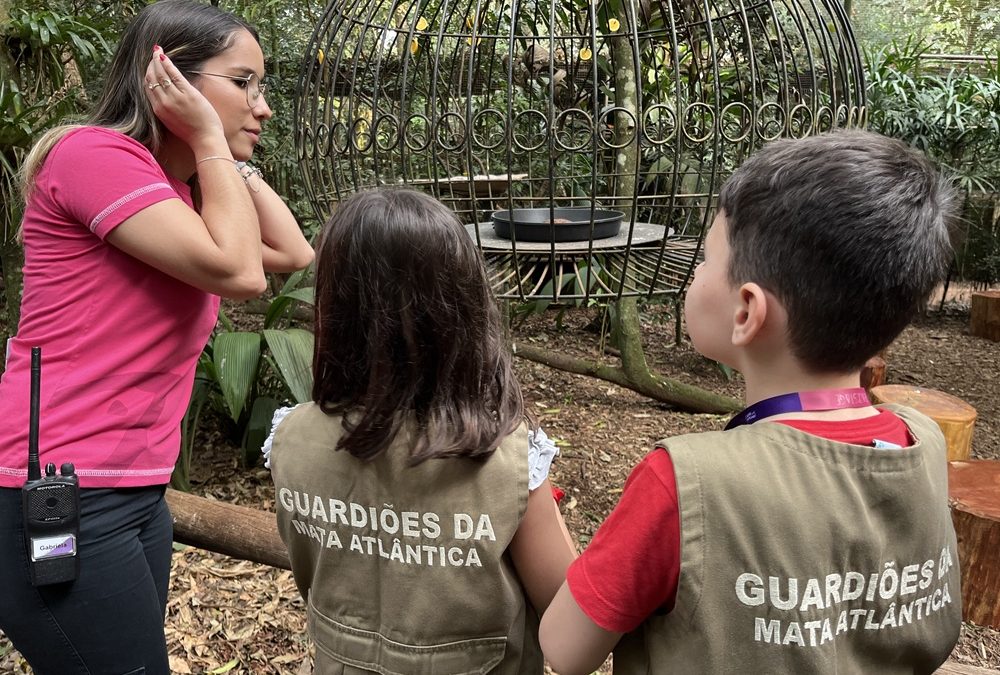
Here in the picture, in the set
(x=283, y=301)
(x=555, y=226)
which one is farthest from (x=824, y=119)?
(x=283, y=301)

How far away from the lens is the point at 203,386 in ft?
9.50

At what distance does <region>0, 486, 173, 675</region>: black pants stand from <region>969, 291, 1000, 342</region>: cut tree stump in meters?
5.98

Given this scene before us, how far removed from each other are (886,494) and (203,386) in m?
2.60

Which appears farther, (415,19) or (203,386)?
(203,386)

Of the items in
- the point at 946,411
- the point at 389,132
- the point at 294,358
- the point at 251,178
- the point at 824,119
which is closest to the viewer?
the point at 251,178

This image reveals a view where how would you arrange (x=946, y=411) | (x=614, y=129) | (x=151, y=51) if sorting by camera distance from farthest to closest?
(x=946, y=411), (x=614, y=129), (x=151, y=51)

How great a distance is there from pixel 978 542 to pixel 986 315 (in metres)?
4.11

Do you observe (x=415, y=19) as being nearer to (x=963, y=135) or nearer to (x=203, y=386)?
(x=203, y=386)

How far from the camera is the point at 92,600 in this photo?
3.31ft

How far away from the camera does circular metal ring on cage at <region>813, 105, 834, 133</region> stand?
4.94ft

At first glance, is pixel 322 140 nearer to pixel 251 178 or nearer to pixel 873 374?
pixel 251 178

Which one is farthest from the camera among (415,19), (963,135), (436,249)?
(963,135)

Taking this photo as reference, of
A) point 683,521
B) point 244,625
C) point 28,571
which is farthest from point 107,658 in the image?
point 244,625

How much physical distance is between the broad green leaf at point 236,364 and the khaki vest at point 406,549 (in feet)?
5.54
